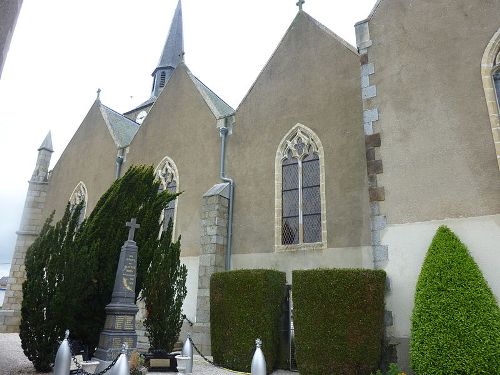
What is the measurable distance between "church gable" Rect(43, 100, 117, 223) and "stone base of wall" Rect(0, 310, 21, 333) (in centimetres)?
428

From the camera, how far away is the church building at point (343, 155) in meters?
7.29

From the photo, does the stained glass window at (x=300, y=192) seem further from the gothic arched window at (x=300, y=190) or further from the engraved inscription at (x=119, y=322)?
the engraved inscription at (x=119, y=322)

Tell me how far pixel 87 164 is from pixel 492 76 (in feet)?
49.6

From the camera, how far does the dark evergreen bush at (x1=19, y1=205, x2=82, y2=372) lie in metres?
6.90

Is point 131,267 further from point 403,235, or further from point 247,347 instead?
point 403,235

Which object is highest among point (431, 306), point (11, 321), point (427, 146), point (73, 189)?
point (73, 189)

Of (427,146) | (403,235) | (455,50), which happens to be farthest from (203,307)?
(455,50)

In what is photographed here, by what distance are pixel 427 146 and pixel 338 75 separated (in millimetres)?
3947

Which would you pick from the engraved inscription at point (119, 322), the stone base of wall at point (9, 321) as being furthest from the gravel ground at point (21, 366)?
the stone base of wall at point (9, 321)

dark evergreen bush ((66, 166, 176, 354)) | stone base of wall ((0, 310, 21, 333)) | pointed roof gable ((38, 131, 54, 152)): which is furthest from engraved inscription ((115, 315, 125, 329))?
pointed roof gable ((38, 131, 54, 152))

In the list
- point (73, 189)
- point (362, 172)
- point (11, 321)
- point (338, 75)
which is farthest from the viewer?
point (73, 189)

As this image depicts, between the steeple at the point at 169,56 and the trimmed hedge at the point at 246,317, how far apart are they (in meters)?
24.4

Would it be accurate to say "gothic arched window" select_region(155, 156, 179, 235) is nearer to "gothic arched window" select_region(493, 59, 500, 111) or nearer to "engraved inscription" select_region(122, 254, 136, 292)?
"engraved inscription" select_region(122, 254, 136, 292)

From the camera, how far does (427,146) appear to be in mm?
7723
